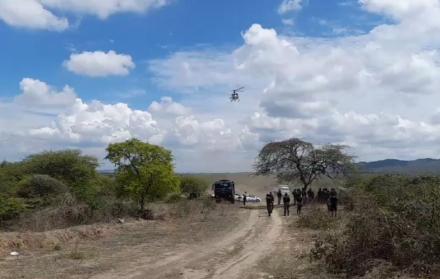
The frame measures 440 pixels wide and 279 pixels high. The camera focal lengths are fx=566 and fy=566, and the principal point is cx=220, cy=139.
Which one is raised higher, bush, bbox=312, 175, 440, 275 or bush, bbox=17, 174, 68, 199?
bush, bbox=17, 174, 68, 199

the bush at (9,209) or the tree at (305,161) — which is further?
the tree at (305,161)

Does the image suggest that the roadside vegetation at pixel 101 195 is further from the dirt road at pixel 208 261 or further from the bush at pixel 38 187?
the dirt road at pixel 208 261

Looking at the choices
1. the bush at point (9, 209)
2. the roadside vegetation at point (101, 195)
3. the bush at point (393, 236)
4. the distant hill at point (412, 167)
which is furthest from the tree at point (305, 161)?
the bush at point (393, 236)

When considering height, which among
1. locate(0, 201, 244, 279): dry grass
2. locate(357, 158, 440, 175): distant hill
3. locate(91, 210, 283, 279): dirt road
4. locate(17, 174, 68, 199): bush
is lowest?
locate(91, 210, 283, 279): dirt road

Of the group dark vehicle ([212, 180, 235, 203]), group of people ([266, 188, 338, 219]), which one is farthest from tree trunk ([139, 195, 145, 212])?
dark vehicle ([212, 180, 235, 203])

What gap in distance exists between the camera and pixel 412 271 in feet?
38.2

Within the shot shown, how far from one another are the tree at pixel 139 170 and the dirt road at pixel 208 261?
11768mm

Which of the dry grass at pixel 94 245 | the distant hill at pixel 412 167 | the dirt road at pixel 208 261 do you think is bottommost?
the dirt road at pixel 208 261

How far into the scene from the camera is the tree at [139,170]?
33469mm

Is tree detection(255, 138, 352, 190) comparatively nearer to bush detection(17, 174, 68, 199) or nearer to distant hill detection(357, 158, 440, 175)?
distant hill detection(357, 158, 440, 175)

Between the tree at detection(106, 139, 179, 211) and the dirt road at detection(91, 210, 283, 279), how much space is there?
38.6 feet

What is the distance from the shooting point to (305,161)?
55656mm

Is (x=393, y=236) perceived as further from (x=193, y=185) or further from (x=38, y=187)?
(x=193, y=185)

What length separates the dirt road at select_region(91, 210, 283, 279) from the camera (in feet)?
44.8
